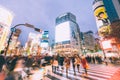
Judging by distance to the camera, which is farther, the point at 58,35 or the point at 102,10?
the point at 58,35

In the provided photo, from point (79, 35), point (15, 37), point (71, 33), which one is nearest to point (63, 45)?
point (71, 33)

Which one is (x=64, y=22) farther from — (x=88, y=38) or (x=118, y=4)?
(x=118, y=4)

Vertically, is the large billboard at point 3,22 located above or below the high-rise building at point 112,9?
below

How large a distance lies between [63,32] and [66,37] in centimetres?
645

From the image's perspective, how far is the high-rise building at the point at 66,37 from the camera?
268ft

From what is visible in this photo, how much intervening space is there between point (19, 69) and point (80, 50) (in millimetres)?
86674

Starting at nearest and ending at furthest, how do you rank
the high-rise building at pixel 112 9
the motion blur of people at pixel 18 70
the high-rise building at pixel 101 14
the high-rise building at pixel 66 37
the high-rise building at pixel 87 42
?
the motion blur of people at pixel 18 70 < the high-rise building at pixel 112 9 < the high-rise building at pixel 101 14 < the high-rise building at pixel 66 37 < the high-rise building at pixel 87 42

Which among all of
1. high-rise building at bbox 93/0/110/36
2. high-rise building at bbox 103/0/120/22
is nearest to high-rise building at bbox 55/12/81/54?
high-rise building at bbox 93/0/110/36

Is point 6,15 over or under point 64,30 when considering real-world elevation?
under

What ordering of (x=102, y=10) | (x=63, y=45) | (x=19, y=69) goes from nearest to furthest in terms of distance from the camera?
(x=19, y=69)
(x=102, y=10)
(x=63, y=45)

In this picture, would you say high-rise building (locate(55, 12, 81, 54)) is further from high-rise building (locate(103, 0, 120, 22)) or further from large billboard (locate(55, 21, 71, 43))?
high-rise building (locate(103, 0, 120, 22))

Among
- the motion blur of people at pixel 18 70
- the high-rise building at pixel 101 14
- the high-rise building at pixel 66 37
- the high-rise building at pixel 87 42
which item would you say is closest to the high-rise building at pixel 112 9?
the high-rise building at pixel 101 14

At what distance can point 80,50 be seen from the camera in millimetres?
89250

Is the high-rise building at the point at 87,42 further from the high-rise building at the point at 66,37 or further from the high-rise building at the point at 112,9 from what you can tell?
the high-rise building at the point at 112,9
